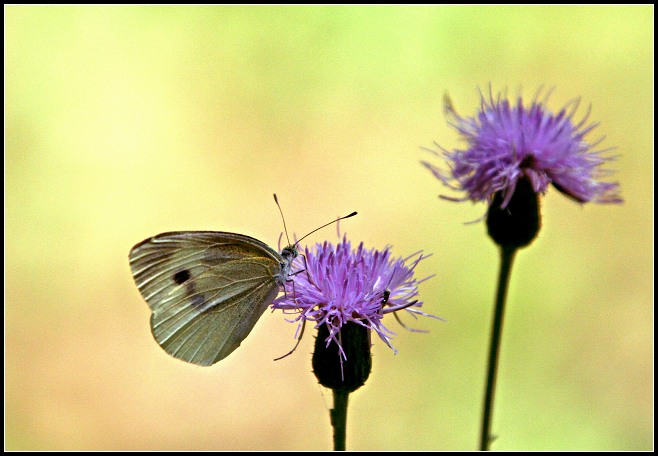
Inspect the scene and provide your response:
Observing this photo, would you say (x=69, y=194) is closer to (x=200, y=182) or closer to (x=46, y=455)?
(x=200, y=182)

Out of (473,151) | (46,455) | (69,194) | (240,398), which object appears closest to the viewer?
(473,151)

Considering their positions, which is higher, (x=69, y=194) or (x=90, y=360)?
(x=69, y=194)

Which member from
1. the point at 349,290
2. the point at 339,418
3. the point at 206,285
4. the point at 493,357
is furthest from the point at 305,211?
the point at 339,418

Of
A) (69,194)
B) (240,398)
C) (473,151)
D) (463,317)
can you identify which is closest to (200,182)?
(69,194)

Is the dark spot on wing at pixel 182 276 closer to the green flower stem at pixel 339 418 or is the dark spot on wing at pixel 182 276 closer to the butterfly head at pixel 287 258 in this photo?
the butterfly head at pixel 287 258

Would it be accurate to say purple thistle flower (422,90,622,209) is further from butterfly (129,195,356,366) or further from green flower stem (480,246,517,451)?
butterfly (129,195,356,366)

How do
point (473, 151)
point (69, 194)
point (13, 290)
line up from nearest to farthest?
point (473, 151) → point (13, 290) → point (69, 194)

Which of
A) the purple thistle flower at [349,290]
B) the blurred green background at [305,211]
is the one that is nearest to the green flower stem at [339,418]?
the purple thistle flower at [349,290]
